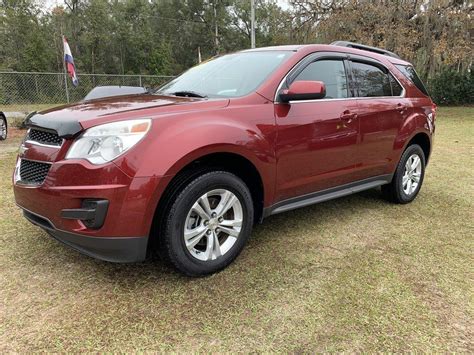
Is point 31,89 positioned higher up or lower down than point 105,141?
higher up

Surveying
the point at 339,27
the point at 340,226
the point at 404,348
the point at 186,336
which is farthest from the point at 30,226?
the point at 339,27

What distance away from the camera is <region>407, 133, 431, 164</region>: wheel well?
4654mm

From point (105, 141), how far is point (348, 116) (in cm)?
222

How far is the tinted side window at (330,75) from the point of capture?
3458 mm

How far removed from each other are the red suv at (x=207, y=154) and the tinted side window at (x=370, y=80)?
18 mm

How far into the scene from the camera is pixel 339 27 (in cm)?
1761

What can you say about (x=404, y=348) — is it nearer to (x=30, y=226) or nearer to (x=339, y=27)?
(x=30, y=226)

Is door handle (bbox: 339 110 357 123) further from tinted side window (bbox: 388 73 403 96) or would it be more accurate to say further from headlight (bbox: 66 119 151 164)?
headlight (bbox: 66 119 151 164)

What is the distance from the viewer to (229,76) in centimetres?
345

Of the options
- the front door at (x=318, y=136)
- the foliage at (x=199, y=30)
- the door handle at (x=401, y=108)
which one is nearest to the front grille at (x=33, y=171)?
the front door at (x=318, y=136)

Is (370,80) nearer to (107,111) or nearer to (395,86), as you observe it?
(395,86)

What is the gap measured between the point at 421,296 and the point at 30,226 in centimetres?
333

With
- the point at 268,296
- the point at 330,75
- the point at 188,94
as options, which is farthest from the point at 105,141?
the point at 330,75

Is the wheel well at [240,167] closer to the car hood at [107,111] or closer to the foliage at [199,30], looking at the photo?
the car hood at [107,111]
